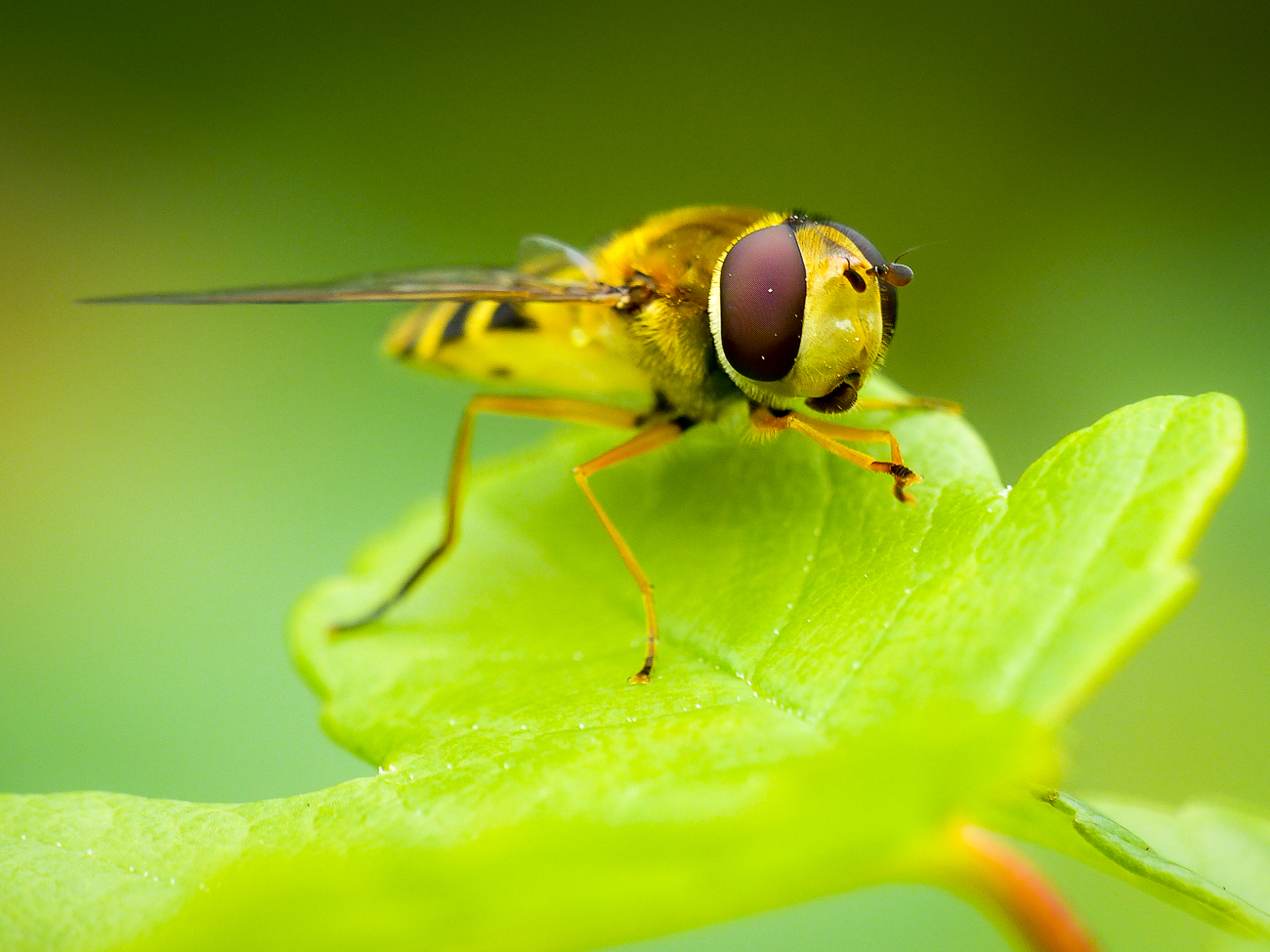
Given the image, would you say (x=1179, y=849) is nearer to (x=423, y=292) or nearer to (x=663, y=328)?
(x=663, y=328)

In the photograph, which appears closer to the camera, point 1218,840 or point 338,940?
point 338,940

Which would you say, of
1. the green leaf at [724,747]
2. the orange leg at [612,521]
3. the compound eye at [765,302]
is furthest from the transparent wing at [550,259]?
the green leaf at [724,747]

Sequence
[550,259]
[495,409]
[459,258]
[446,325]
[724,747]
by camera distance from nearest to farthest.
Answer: [724,747]
[495,409]
[550,259]
[446,325]
[459,258]

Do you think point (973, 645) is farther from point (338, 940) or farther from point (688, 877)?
point (338, 940)

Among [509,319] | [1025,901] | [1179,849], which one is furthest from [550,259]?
[1025,901]

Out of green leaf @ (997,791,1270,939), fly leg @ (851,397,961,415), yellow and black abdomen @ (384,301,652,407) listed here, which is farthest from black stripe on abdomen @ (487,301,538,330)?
green leaf @ (997,791,1270,939)

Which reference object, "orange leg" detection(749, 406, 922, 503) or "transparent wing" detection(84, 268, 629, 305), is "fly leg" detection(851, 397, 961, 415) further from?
"transparent wing" detection(84, 268, 629, 305)

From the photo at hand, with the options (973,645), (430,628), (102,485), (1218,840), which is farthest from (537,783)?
(102,485)
